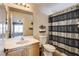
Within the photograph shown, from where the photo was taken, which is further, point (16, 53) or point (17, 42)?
point (17, 42)

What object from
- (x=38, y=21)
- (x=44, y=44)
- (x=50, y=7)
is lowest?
(x=44, y=44)

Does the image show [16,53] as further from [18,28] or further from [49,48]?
[49,48]

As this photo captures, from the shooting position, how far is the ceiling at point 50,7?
1547 millimetres

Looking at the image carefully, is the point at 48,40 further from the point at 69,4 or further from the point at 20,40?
the point at 69,4

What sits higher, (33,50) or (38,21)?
(38,21)

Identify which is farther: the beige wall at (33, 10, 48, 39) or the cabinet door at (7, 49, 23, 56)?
the beige wall at (33, 10, 48, 39)

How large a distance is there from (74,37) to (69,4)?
1.57ft

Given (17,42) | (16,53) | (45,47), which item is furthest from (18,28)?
(45,47)

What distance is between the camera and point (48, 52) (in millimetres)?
1591

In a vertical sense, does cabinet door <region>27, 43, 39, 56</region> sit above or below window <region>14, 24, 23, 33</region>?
below

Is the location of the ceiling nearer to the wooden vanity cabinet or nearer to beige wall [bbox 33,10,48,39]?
beige wall [bbox 33,10,48,39]

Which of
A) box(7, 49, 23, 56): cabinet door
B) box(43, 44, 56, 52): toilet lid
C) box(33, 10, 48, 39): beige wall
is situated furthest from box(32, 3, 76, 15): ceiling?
box(7, 49, 23, 56): cabinet door

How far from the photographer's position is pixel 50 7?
5.29ft

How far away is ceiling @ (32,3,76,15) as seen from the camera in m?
1.55
